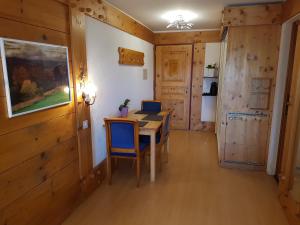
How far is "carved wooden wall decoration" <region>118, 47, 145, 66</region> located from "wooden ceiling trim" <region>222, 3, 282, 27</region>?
151 centimetres

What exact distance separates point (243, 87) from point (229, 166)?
1207mm

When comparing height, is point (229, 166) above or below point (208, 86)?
below

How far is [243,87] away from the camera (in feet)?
10.4

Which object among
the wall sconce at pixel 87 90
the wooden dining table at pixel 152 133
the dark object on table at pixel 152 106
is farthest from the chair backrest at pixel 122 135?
the dark object on table at pixel 152 106

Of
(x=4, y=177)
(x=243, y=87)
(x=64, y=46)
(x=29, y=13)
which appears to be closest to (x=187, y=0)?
(x=243, y=87)

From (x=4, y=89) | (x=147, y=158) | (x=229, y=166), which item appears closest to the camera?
(x=4, y=89)

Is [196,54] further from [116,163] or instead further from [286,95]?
[116,163]

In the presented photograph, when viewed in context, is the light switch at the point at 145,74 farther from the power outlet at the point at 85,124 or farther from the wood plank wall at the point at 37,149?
the wood plank wall at the point at 37,149

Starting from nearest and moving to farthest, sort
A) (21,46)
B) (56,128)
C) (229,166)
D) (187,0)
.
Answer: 1. (21,46)
2. (56,128)
3. (187,0)
4. (229,166)

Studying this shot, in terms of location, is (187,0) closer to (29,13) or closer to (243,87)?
(243,87)

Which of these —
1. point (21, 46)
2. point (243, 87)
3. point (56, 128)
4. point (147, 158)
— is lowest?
point (147, 158)

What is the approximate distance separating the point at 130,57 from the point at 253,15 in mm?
1903

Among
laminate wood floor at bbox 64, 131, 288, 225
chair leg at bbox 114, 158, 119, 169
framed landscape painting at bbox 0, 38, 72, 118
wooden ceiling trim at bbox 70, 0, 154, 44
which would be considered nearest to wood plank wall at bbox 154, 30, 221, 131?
wooden ceiling trim at bbox 70, 0, 154, 44

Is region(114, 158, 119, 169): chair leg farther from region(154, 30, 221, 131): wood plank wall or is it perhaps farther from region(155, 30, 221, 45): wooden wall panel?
region(155, 30, 221, 45): wooden wall panel
